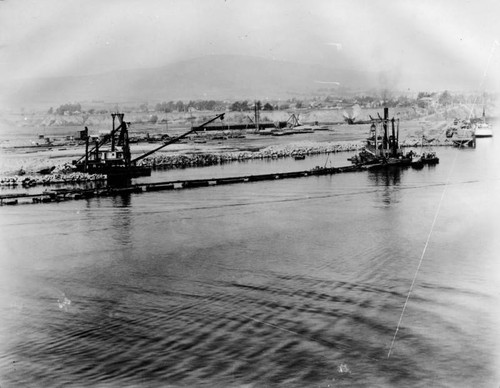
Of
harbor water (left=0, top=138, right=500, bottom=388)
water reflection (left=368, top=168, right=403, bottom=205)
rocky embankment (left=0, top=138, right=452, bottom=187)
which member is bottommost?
harbor water (left=0, top=138, right=500, bottom=388)

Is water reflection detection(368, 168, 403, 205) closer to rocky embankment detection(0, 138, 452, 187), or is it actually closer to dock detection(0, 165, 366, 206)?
dock detection(0, 165, 366, 206)

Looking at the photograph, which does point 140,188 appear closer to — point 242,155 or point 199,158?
point 199,158

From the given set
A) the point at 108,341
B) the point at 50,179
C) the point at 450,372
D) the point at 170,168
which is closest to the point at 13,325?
the point at 108,341

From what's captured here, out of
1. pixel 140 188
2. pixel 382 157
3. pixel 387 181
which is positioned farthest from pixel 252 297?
pixel 382 157

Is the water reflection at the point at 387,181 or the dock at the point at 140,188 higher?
the dock at the point at 140,188

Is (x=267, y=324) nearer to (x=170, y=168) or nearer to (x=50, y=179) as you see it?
(x=50, y=179)

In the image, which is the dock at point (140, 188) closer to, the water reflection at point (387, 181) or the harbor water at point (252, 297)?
the water reflection at point (387, 181)

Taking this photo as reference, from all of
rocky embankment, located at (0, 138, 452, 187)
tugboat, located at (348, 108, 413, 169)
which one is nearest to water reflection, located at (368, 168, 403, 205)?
tugboat, located at (348, 108, 413, 169)

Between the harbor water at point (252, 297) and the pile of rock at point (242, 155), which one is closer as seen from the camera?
the harbor water at point (252, 297)

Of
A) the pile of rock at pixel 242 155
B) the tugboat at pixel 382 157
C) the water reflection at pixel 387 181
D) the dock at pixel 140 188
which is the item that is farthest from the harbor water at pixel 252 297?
the pile of rock at pixel 242 155
